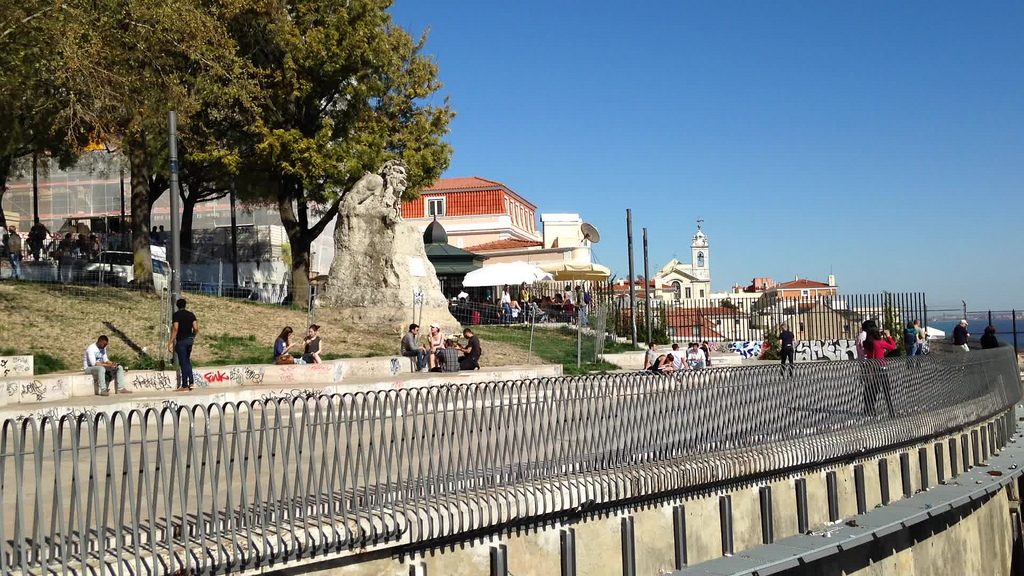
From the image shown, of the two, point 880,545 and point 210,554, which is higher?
point 210,554

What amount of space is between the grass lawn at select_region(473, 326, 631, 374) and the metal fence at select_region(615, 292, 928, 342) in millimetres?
2484

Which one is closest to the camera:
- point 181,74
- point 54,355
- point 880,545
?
point 880,545

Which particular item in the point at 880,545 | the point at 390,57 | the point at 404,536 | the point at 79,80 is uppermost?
the point at 390,57

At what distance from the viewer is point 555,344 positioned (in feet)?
93.0

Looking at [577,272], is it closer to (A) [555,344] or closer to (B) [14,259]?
(A) [555,344]

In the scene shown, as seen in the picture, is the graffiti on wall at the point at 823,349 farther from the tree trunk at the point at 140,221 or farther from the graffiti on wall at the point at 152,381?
the graffiti on wall at the point at 152,381

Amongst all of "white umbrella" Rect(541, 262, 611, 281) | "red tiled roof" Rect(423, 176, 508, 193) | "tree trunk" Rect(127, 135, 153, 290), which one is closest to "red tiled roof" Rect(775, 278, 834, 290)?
"red tiled roof" Rect(423, 176, 508, 193)

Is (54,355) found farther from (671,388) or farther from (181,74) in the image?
(671,388)

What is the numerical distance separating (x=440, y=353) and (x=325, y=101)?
15.3 metres

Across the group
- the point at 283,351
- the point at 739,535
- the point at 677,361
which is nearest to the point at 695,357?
the point at 677,361

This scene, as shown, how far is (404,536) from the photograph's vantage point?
739cm

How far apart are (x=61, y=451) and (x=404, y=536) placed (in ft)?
8.60

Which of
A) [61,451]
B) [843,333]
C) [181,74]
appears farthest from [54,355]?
[843,333]

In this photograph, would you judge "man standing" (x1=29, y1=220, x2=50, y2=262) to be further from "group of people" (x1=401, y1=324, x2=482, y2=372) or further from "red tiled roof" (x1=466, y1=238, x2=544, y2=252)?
"red tiled roof" (x1=466, y1=238, x2=544, y2=252)
